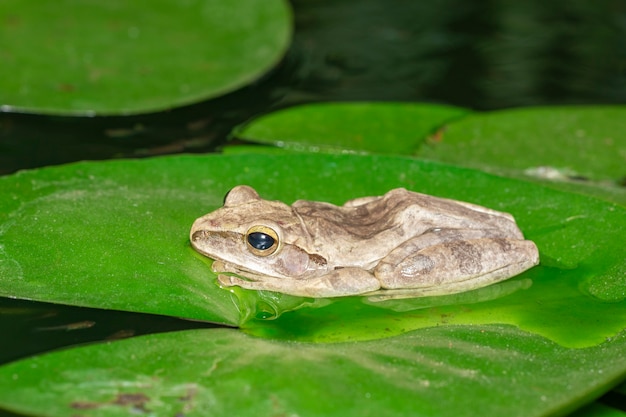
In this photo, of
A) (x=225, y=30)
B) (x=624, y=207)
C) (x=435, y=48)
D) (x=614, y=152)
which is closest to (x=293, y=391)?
(x=624, y=207)

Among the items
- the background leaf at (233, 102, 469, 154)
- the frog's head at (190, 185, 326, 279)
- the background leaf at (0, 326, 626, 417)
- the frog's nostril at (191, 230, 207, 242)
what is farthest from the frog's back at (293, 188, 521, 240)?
the background leaf at (233, 102, 469, 154)

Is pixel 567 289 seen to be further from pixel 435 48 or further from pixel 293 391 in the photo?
pixel 435 48

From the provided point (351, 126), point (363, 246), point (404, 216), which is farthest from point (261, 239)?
point (351, 126)

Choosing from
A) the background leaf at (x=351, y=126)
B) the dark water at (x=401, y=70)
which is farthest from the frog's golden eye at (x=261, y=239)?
the dark water at (x=401, y=70)

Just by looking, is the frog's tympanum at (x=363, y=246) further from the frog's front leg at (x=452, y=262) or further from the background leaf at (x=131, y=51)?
the background leaf at (x=131, y=51)

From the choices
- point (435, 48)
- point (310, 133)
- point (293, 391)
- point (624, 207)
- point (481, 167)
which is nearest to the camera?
point (293, 391)

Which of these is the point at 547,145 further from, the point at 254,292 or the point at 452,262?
the point at 254,292

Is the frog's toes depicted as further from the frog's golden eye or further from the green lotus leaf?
the green lotus leaf
